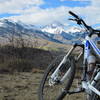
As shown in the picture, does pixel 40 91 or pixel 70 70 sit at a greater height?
pixel 70 70

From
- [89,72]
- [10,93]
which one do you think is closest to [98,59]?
[89,72]

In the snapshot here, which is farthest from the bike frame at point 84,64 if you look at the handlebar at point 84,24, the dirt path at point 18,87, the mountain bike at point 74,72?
the dirt path at point 18,87

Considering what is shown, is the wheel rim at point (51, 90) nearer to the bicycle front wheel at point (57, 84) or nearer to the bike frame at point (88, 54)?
the bicycle front wheel at point (57, 84)

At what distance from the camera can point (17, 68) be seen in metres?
12.5

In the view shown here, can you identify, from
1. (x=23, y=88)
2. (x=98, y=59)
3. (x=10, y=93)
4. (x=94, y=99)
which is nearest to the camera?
(x=94, y=99)

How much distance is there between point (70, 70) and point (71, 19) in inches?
32.9

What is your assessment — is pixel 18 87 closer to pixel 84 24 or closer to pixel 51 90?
pixel 51 90

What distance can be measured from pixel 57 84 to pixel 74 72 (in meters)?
0.51

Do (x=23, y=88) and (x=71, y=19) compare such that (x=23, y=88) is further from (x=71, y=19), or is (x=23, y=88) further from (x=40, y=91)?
(x=71, y=19)

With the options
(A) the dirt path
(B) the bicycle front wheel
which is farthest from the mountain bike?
(A) the dirt path

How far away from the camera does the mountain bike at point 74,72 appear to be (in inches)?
207

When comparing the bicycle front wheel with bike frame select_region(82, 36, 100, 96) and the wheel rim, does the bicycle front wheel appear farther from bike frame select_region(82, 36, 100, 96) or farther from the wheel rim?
bike frame select_region(82, 36, 100, 96)

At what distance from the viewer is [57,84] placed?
6.08m

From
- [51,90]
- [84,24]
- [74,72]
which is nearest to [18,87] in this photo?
[51,90]
